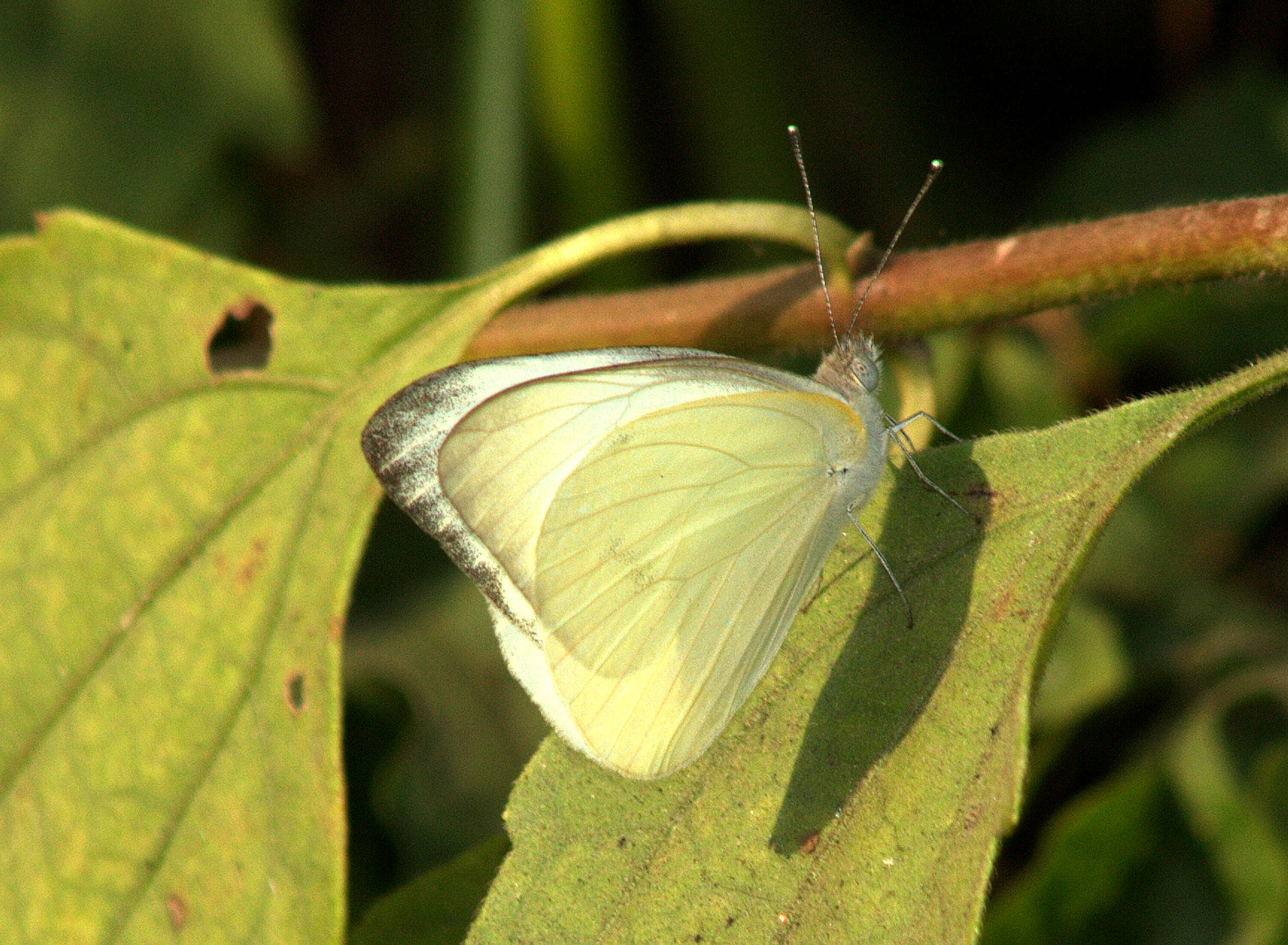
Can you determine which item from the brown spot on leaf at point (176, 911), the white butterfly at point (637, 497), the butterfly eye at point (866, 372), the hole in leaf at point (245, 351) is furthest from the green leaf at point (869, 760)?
the hole in leaf at point (245, 351)

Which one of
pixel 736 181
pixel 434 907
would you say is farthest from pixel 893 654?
pixel 736 181

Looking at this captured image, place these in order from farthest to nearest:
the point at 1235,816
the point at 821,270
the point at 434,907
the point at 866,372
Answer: the point at 1235,816, the point at 866,372, the point at 821,270, the point at 434,907

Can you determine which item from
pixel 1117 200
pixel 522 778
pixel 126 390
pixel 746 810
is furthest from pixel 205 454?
pixel 1117 200

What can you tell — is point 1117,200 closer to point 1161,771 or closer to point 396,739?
point 1161,771

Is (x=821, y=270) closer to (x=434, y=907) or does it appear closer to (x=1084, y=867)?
(x=434, y=907)

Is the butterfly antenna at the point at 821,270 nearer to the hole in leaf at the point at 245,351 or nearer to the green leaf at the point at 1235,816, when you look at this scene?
the hole in leaf at the point at 245,351

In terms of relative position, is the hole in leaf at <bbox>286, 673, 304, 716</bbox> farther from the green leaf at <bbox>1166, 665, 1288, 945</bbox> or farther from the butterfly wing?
the green leaf at <bbox>1166, 665, 1288, 945</bbox>

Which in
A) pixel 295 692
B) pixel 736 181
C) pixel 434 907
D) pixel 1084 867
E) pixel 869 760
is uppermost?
pixel 295 692

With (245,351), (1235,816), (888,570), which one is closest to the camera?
(888,570)
